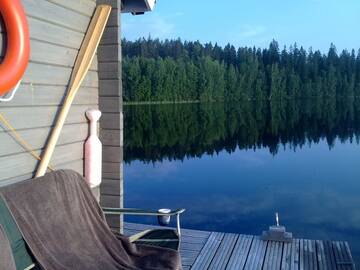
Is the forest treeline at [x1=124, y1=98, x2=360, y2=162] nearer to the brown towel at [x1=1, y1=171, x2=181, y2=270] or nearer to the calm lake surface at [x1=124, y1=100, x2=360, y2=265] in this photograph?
the calm lake surface at [x1=124, y1=100, x2=360, y2=265]

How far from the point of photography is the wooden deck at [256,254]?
3387 mm

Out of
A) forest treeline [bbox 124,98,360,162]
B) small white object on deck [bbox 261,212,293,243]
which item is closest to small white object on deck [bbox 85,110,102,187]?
small white object on deck [bbox 261,212,293,243]

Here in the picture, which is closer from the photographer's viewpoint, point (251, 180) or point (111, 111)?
point (111, 111)

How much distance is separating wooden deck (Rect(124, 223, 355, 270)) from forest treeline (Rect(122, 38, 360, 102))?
40204 millimetres

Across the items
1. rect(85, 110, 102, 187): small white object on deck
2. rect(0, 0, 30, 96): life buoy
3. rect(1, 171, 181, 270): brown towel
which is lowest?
rect(1, 171, 181, 270): brown towel

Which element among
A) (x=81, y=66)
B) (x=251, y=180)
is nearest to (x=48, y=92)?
(x=81, y=66)

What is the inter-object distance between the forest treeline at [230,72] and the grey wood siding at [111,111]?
40.8 meters

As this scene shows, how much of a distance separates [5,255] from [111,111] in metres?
1.49

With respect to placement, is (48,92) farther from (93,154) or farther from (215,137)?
(215,137)

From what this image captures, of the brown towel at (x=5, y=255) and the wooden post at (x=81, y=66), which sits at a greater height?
the wooden post at (x=81, y=66)

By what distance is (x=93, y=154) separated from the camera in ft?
9.36

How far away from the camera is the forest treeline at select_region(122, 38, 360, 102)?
148 feet

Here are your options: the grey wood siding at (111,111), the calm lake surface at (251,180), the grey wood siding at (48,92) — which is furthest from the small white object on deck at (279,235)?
the grey wood siding at (48,92)

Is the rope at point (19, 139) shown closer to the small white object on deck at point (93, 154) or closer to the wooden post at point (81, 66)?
the wooden post at point (81, 66)
